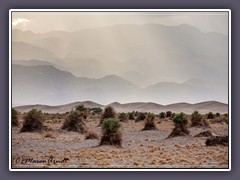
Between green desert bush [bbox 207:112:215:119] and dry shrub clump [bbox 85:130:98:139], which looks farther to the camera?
dry shrub clump [bbox 85:130:98:139]

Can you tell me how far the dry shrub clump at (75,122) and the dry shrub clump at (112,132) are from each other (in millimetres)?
319

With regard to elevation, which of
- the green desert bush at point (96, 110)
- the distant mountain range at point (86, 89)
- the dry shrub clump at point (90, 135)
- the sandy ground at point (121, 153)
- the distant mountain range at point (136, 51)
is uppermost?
the distant mountain range at point (136, 51)

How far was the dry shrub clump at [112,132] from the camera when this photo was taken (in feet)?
18.3

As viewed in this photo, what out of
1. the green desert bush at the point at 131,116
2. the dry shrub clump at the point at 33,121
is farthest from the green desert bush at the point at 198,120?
the dry shrub clump at the point at 33,121

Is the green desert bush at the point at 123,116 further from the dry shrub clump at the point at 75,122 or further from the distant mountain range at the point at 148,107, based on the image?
the dry shrub clump at the point at 75,122

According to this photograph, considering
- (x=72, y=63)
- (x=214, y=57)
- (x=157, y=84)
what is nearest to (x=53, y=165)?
(x=72, y=63)

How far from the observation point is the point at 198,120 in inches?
220

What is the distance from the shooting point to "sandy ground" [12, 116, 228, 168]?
554cm

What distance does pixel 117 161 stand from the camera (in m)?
5.54

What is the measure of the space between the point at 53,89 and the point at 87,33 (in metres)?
1.00

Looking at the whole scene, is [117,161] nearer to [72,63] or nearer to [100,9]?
[72,63]

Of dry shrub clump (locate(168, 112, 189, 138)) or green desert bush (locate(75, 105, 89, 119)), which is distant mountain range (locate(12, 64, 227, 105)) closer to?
green desert bush (locate(75, 105, 89, 119))

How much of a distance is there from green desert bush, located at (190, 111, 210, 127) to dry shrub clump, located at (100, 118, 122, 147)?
1.12m

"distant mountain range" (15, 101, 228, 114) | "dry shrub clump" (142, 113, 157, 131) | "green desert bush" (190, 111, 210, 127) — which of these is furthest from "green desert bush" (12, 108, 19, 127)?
"green desert bush" (190, 111, 210, 127)
